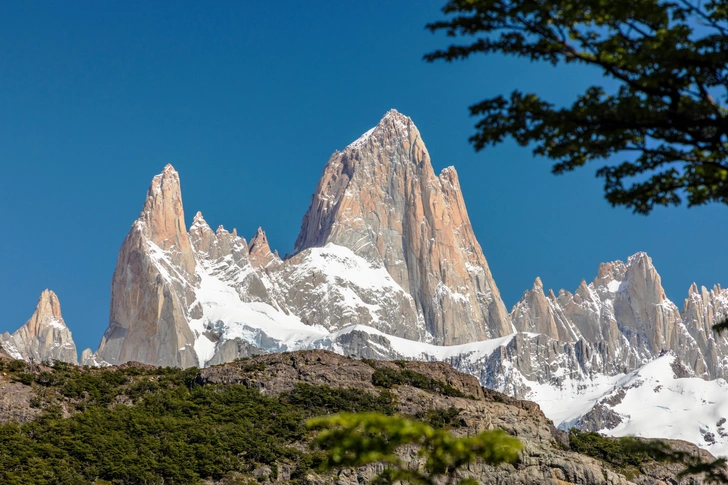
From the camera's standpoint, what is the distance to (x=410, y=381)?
257 ft

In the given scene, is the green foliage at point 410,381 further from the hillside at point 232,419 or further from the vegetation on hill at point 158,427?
the vegetation on hill at point 158,427

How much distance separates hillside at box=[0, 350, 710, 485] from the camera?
189ft

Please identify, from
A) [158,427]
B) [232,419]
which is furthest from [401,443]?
[232,419]

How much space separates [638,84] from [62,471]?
45.7 meters

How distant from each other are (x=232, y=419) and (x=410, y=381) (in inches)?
666

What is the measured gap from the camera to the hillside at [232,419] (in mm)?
57656

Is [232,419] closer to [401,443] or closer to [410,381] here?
[410,381]

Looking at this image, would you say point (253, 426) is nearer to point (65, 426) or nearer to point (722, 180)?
point (65, 426)

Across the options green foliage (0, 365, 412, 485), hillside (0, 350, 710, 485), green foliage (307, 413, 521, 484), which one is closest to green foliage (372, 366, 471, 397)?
hillside (0, 350, 710, 485)

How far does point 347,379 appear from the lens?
76375mm

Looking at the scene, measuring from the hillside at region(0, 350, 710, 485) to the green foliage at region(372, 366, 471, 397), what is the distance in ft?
0.46

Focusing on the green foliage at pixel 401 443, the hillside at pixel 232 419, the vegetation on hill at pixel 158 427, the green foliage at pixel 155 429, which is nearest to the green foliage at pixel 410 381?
the hillside at pixel 232 419

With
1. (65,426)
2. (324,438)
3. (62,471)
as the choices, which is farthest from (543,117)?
(65,426)

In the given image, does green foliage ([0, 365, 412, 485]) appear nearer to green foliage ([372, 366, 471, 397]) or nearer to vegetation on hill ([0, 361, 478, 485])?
vegetation on hill ([0, 361, 478, 485])
